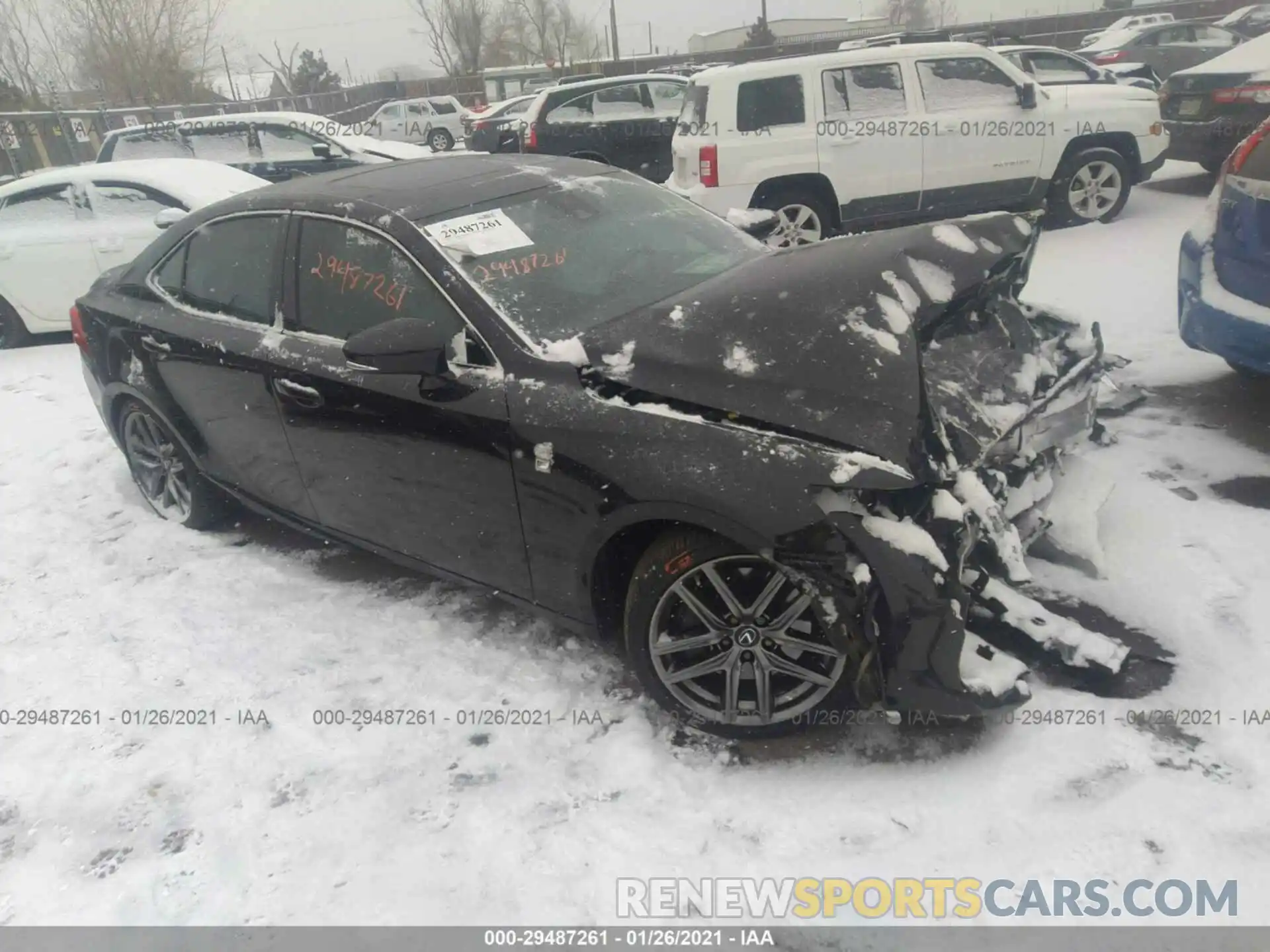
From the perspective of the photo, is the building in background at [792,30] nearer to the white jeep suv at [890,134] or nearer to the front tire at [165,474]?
the white jeep suv at [890,134]

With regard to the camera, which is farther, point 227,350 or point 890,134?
point 890,134

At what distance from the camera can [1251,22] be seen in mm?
20844

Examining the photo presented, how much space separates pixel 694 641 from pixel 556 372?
3.04ft

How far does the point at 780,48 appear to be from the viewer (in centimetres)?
3278

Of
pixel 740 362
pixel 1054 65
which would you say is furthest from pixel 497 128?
pixel 740 362

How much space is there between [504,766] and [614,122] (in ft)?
33.7

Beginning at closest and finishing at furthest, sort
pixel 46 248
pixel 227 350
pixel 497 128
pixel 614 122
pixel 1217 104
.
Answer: pixel 227 350
pixel 46 248
pixel 1217 104
pixel 614 122
pixel 497 128

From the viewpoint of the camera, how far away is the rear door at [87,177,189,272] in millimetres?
7414

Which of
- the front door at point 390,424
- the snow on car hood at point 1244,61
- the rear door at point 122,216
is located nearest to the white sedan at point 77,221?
the rear door at point 122,216

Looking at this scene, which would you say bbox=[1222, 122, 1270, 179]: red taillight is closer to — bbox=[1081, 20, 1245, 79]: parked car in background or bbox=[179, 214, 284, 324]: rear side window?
bbox=[179, 214, 284, 324]: rear side window

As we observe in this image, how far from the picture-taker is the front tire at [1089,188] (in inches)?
309

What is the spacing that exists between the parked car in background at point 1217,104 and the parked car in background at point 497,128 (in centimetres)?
786

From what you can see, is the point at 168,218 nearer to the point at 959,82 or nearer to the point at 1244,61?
the point at 959,82

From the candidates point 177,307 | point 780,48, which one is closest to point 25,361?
point 177,307
